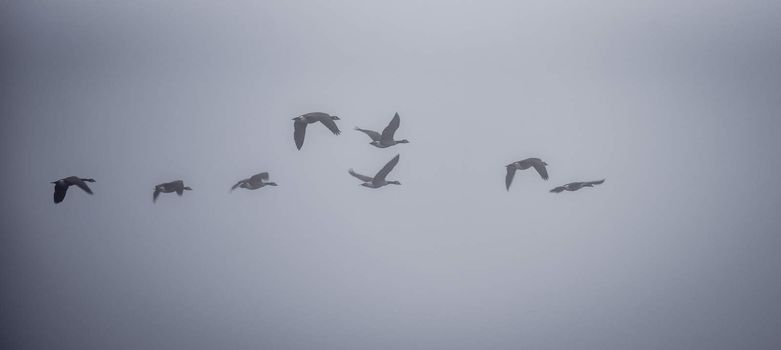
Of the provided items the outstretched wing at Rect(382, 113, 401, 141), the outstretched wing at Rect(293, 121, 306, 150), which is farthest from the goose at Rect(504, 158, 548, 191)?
the outstretched wing at Rect(293, 121, 306, 150)

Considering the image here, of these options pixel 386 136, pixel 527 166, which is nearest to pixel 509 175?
pixel 527 166

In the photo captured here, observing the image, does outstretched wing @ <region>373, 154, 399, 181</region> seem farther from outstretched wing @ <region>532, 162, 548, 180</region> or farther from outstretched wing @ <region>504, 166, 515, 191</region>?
outstretched wing @ <region>532, 162, 548, 180</region>

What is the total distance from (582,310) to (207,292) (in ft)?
136

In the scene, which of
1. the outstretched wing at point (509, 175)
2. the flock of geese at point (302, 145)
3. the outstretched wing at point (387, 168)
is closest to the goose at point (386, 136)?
the flock of geese at point (302, 145)

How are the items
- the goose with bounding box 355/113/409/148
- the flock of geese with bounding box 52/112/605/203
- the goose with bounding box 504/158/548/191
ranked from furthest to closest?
1. the goose with bounding box 504/158/548/191
2. the flock of geese with bounding box 52/112/605/203
3. the goose with bounding box 355/113/409/148

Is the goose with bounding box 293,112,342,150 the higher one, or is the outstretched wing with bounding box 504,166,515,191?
the goose with bounding box 293,112,342,150

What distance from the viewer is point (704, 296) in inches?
1982

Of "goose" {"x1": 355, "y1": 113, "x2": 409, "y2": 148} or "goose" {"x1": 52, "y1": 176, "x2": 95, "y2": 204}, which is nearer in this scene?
"goose" {"x1": 355, "y1": 113, "x2": 409, "y2": 148}

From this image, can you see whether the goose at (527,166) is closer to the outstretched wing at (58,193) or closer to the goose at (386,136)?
the goose at (386,136)

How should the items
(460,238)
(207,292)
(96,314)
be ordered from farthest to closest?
(460,238)
(207,292)
(96,314)

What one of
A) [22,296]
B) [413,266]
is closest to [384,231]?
[413,266]

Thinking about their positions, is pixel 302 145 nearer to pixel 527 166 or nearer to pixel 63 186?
pixel 527 166

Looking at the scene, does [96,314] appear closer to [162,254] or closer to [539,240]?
[162,254]

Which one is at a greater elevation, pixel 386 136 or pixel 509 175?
pixel 386 136
